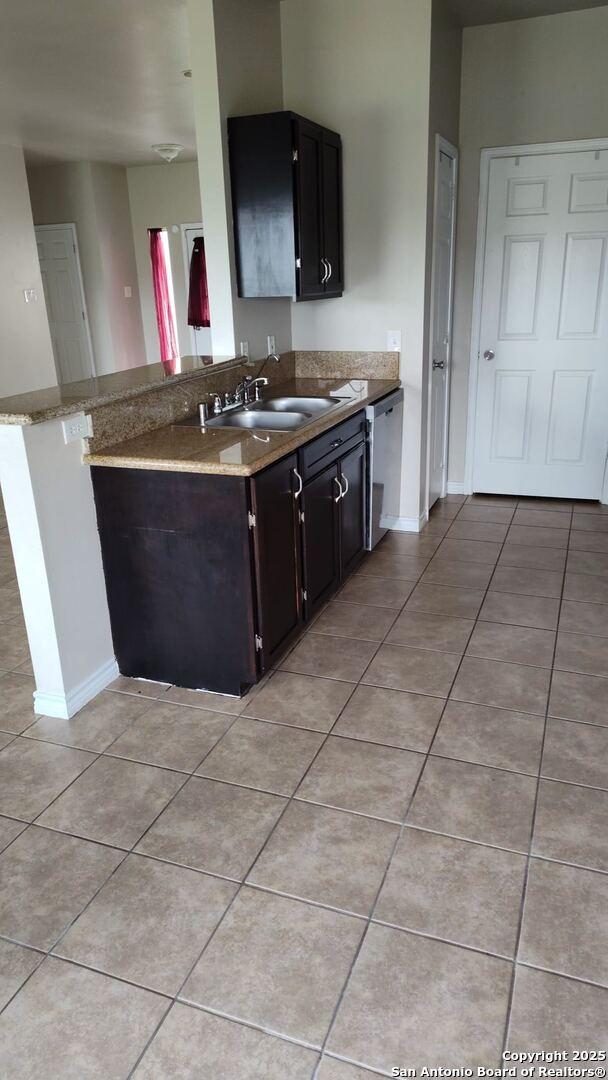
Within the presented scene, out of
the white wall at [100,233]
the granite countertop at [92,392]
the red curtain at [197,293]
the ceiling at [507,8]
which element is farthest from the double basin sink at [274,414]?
the white wall at [100,233]

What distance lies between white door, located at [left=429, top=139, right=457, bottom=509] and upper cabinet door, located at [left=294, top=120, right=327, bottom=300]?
2.32 feet

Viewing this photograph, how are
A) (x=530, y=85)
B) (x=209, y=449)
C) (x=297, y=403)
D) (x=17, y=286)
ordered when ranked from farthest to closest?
(x=17, y=286) → (x=530, y=85) → (x=297, y=403) → (x=209, y=449)

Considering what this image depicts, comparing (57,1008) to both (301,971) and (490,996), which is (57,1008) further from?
(490,996)

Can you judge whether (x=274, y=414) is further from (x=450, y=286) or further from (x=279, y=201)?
(x=450, y=286)

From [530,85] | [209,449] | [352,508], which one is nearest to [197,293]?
[530,85]

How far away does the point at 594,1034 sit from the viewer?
58.2 inches

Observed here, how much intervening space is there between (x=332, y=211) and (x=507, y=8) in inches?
57.2

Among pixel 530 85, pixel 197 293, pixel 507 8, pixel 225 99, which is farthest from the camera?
pixel 197 293

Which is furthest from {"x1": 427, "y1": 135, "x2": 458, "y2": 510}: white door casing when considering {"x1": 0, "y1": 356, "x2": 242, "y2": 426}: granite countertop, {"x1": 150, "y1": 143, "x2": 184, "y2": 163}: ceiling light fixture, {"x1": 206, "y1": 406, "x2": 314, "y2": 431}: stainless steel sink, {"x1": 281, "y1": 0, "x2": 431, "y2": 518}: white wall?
{"x1": 150, "y1": 143, "x2": 184, "y2": 163}: ceiling light fixture

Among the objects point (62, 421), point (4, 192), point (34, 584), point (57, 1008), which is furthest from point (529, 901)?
point (4, 192)

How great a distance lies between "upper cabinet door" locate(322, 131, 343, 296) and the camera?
3.72 metres

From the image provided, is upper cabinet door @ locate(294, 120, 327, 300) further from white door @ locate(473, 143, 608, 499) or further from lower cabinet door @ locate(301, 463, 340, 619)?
white door @ locate(473, 143, 608, 499)

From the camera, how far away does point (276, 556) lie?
267cm

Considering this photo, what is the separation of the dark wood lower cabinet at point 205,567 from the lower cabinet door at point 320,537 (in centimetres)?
2
